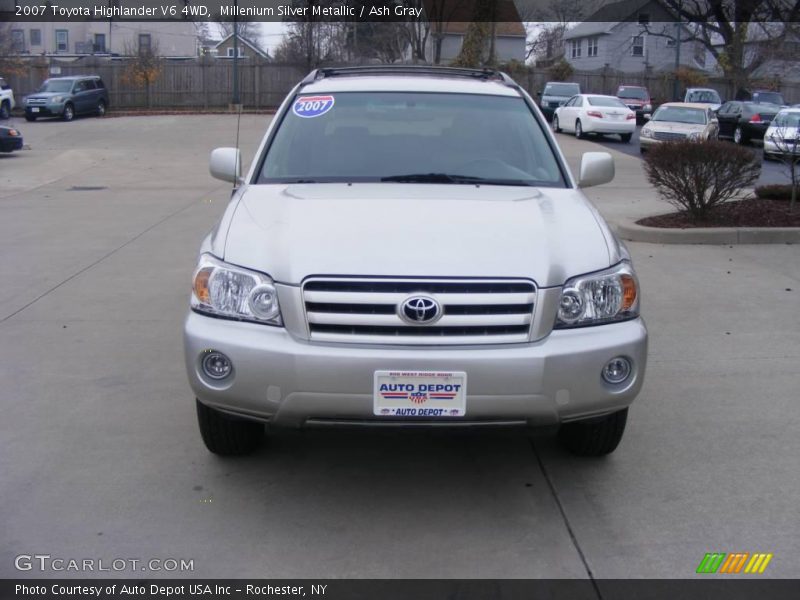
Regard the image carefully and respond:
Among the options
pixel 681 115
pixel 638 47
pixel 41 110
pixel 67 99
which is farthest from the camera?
pixel 638 47

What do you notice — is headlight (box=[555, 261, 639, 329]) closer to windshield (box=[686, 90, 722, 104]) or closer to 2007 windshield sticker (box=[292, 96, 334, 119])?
2007 windshield sticker (box=[292, 96, 334, 119])

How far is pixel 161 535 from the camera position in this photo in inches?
145

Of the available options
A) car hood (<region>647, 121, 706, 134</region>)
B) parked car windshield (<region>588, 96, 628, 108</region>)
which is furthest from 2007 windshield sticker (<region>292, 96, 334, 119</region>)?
parked car windshield (<region>588, 96, 628, 108</region>)

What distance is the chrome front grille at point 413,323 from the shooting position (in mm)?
3607

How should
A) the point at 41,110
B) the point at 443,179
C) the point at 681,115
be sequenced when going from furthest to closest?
the point at 41,110
the point at 681,115
the point at 443,179

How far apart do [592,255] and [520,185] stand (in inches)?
39.0

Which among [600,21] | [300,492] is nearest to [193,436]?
[300,492]

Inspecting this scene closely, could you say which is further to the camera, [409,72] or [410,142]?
[409,72]

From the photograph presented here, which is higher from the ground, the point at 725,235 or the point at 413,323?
the point at 413,323

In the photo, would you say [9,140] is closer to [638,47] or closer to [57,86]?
[57,86]

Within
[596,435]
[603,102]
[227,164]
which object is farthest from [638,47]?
[596,435]

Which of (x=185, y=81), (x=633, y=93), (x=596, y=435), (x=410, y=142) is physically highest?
(x=185, y=81)

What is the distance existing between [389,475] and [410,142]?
1895 mm

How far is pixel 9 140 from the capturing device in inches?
819
